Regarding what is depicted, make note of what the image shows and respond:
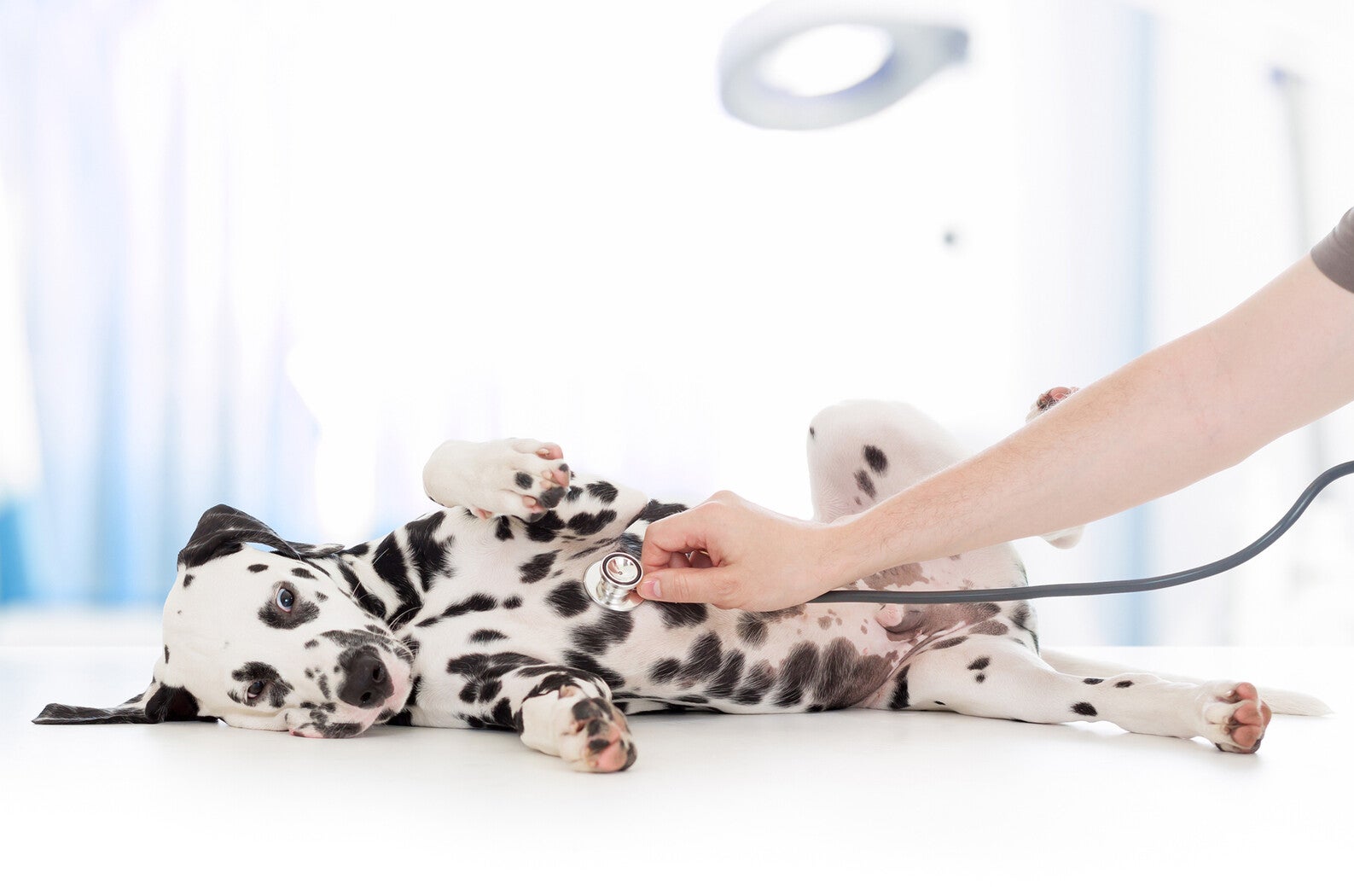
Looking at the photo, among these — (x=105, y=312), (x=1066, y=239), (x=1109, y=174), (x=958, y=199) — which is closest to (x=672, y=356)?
(x=958, y=199)

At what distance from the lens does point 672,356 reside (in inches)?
171

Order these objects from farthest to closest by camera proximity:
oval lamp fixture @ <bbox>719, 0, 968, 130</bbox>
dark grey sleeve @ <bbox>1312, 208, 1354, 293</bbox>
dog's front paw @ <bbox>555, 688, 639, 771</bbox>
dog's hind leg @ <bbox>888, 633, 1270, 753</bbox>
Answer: oval lamp fixture @ <bbox>719, 0, 968, 130</bbox> < dog's hind leg @ <bbox>888, 633, 1270, 753</bbox> < dog's front paw @ <bbox>555, 688, 639, 771</bbox> < dark grey sleeve @ <bbox>1312, 208, 1354, 293</bbox>

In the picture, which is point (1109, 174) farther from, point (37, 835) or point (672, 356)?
point (37, 835)

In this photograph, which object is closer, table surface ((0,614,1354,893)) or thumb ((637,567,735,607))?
table surface ((0,614,1354,893))

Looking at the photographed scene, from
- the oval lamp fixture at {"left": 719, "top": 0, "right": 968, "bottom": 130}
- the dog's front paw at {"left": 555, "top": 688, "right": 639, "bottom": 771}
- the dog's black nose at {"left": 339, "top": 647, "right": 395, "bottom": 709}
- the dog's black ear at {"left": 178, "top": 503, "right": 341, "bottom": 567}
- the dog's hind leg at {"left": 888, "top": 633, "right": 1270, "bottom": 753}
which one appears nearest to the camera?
the dog's front paw at {"left": 555, "top": 688, "right": 639, "bottom": 771}

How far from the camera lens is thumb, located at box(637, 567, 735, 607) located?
1.41 meters

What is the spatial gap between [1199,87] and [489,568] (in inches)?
168

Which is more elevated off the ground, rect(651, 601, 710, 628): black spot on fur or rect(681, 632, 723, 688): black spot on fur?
rect(651, 601, 710, 628): black spot on fur

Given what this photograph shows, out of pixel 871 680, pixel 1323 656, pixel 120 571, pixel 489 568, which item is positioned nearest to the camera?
pixel 489 568

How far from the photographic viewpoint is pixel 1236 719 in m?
1.42

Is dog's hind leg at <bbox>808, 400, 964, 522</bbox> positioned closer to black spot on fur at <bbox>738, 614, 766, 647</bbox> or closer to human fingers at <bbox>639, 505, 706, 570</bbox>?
black spot on fur at <bbox>738, 614, 766, 647</bbox>

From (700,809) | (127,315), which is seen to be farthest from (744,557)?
(127,315)

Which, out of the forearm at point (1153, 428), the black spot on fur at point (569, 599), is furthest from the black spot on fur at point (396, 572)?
the forearm at point (1153, 428)

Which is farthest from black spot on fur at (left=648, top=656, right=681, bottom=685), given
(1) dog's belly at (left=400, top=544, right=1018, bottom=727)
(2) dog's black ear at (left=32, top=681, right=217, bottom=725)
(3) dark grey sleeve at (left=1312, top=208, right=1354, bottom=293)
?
(3) dark grey sleeve at (left=1312, top=208, right=1354, bottom=293)
